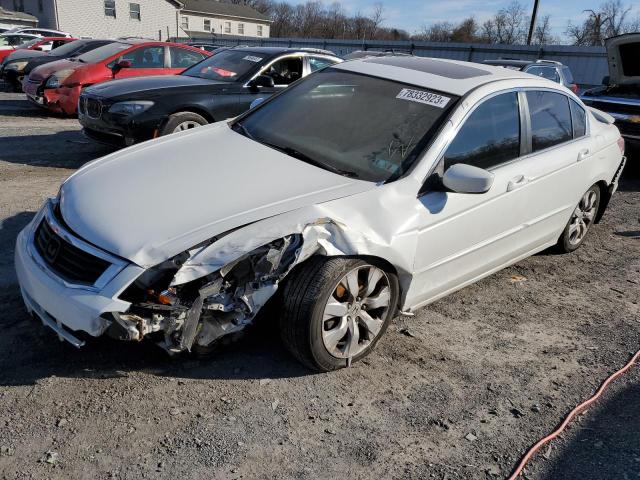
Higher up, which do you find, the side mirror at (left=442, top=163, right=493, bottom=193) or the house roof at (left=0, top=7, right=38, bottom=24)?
the house roof at (left=0, top=7, right=38, bottom=24)

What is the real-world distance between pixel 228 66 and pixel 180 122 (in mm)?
1440

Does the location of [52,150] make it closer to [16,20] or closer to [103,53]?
[103,53]

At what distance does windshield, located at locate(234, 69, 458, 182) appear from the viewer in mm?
3449

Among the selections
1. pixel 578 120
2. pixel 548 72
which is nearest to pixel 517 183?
pixel 578 120

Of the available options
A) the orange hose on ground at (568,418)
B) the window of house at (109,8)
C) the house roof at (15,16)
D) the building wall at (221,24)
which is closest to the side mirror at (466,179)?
the orange hose on ground at (568,418)

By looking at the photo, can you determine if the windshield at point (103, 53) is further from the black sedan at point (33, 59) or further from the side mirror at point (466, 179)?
the side mirror at point (466, 179)

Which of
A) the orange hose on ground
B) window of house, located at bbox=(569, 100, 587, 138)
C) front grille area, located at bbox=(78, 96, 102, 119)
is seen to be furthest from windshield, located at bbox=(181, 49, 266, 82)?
the orange hose on ground

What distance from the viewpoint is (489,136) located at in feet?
12.4

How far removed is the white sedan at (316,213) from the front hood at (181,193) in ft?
0.04

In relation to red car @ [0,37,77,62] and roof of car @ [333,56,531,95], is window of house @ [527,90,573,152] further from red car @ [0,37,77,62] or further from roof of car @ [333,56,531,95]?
red car @ [0,37,77,62]

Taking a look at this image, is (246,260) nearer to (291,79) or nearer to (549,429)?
(549,429)

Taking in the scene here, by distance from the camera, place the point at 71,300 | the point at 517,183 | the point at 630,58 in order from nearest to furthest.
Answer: the point at 71,300, the point at 517,183, the point at 630,58

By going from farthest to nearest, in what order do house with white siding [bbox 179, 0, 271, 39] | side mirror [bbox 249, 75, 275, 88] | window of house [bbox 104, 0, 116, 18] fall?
house with white siding [bbox 179, 0, 271, 39] < window of house [bbox 104, 0, 116, 18] < side mirror [bbox 249, 75, 275, 88]

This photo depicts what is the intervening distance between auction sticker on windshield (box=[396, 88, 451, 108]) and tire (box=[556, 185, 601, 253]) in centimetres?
204
